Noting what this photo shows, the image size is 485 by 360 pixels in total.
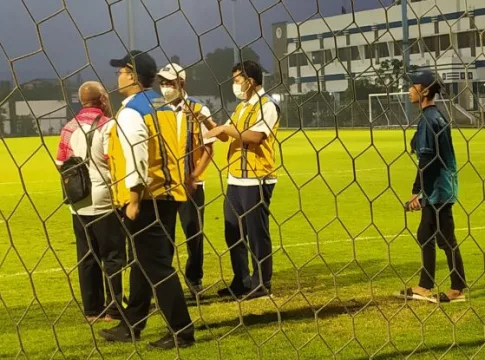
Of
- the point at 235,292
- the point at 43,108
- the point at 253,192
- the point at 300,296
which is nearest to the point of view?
Answer: the point at 43,108

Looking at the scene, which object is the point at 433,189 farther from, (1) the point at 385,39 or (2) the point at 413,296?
(1) the point at 385,39

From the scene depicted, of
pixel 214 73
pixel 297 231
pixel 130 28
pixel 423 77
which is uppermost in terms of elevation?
pixel 130 28

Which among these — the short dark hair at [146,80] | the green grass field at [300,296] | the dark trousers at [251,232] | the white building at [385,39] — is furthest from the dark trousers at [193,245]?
the short dark hair at [146,80]

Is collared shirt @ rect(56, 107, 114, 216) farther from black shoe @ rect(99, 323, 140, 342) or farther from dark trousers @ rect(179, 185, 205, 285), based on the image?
dark trousers @ rect(179, 185, 205, 285)

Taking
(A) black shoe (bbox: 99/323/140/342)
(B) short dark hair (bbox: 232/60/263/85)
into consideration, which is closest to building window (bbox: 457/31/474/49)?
(B) short dark hair (bbox: 232/60/263/85)

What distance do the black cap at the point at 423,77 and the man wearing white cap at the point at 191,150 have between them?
2.88ft

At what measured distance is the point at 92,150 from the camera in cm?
429

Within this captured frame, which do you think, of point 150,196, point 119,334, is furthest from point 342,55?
point 119,334

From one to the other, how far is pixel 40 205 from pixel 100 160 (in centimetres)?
774

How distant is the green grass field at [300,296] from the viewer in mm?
3725

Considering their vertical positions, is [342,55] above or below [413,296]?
above

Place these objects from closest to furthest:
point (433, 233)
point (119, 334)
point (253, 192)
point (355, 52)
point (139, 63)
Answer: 1. point (139, 63)
2. point (119, 334)
3. point (355, 52)
4. point (433, 233)
5. point (253, 192)

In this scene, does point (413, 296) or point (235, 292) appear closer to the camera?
point (413, 296)

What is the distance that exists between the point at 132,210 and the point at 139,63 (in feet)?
3.76
